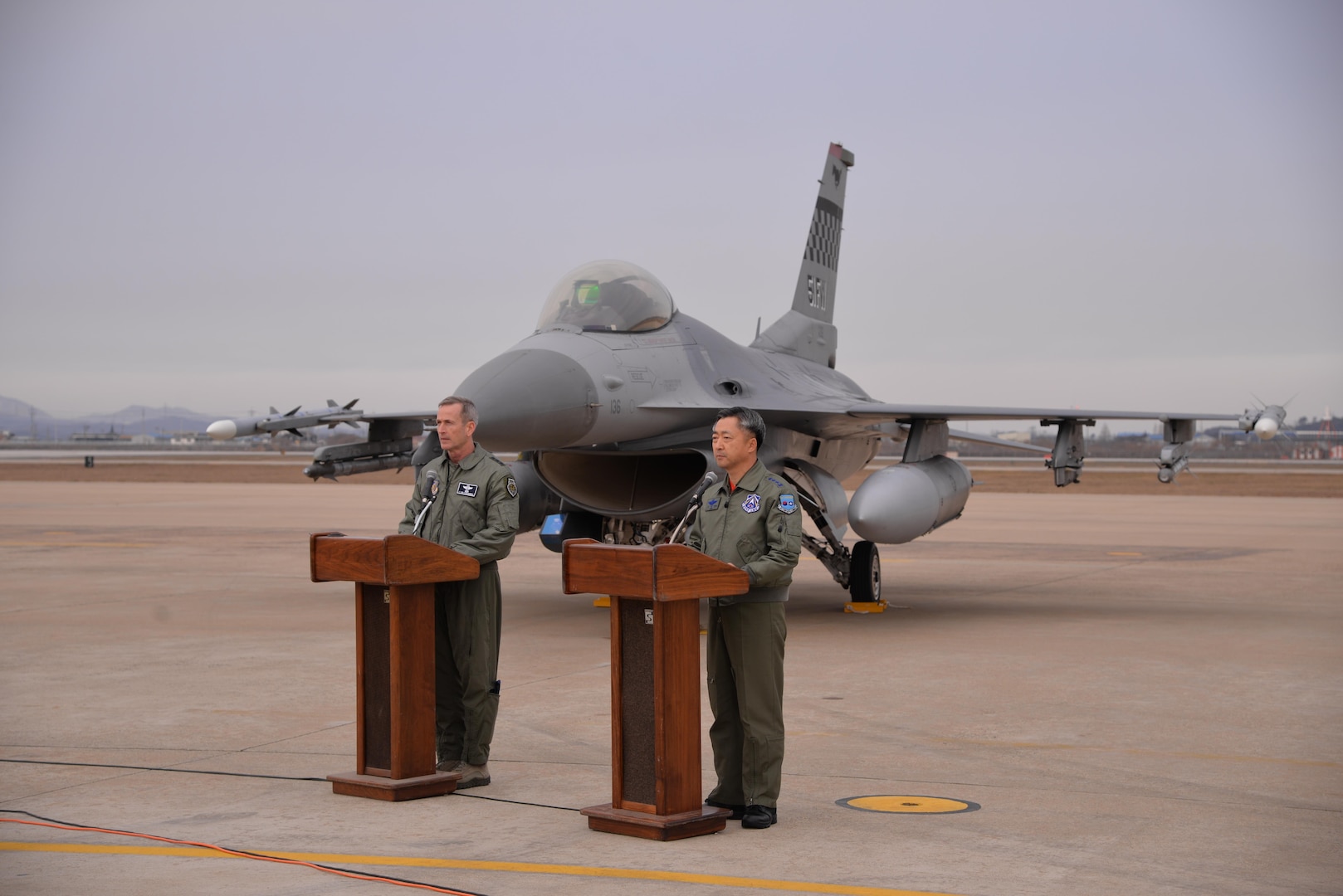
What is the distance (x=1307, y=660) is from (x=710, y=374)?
230 inches

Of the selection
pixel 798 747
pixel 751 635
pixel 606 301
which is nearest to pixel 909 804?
pixel 751 635

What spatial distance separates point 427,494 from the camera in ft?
22.3

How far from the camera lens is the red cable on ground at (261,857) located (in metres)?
4.75

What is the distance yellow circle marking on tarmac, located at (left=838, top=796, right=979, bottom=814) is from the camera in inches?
235

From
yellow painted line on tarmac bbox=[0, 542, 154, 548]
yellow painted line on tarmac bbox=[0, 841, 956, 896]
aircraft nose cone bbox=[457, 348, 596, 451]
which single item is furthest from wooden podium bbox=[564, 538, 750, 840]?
yellow painted line on tarmac bbox=[0, 542, 154, 548]

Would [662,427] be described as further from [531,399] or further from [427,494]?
[427,494]

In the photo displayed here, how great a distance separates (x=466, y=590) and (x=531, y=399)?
14.8 ft

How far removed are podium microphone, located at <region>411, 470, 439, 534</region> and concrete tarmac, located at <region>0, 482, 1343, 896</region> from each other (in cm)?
130

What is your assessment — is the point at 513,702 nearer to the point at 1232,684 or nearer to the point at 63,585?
the point at 1232,684

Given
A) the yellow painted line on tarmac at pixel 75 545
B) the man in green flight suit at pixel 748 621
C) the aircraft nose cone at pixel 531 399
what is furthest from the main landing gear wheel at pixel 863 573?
the yellow painted line on tarmac at pixel 75 545

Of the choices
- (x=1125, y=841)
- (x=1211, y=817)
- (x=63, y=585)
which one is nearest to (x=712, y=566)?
(x=1125, y=841)

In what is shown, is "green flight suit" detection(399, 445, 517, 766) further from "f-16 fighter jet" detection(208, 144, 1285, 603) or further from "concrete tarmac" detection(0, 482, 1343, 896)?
"f-16 fighter jet" detection(208, 144, 1285, 603)

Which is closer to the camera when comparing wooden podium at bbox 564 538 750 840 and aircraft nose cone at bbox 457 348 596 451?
wooden podium at bbox 564 538 750 840

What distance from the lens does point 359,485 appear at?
178 ft
